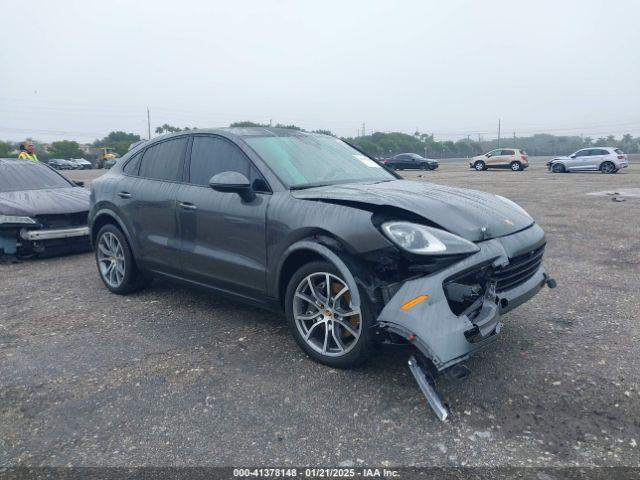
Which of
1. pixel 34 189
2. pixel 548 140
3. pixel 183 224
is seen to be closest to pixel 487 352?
pixel 183 224

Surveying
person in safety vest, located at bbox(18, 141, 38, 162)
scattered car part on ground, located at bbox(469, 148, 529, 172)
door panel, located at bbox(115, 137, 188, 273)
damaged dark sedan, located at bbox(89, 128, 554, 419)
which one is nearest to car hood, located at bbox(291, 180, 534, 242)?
damaged dark sedan, located at bbox(89, 128, 554, 419)

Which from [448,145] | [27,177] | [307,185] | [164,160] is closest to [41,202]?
[27,177]

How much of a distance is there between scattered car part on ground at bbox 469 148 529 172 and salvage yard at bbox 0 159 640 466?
30.8m

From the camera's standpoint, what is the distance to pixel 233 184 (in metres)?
3.83

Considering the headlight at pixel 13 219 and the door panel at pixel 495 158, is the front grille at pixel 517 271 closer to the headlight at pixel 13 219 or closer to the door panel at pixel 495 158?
the headlight at pixel 13 219

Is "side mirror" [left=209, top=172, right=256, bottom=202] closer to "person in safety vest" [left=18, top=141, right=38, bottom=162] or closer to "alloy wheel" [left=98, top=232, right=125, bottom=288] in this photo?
"alloy wheel" [left=98, top=232, right=125, bottom=288]

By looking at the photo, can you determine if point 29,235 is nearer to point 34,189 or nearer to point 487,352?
point 34,189

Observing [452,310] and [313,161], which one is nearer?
[452,310]

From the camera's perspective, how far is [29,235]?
698 cm

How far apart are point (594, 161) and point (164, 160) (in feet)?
93.0

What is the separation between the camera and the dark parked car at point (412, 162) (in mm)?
37969

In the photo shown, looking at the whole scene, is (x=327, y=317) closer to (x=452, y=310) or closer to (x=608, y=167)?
(x=452, y=310)

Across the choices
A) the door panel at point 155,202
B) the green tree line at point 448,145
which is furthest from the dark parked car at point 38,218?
the green tree line at point 448,145

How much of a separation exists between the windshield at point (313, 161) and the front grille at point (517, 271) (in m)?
1.46
